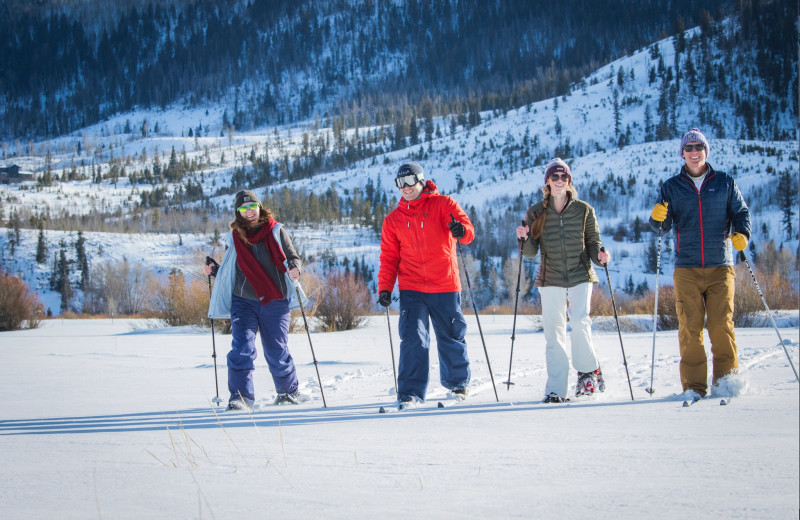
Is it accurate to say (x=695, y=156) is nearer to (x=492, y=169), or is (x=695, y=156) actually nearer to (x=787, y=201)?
(x=787, y=201)

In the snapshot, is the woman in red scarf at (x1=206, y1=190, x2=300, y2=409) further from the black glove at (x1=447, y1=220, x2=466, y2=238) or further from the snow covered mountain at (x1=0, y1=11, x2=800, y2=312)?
the snow covered mountain at (x1=0, y1=11, x2=800, y2=312)

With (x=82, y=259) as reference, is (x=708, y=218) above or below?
below

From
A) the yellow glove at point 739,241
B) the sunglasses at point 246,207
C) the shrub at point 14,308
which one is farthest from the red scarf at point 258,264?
the shrub at point 14,308

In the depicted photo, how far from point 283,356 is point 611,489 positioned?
308cm

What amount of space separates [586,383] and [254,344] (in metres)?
2.42

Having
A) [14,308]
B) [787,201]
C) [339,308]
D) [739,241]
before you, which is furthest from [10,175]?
[739,241]

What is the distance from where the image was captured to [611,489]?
2.04 metres

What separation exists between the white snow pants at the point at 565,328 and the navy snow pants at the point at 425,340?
1.99 ft

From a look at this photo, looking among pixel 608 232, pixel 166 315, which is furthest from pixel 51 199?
pixel 166 315

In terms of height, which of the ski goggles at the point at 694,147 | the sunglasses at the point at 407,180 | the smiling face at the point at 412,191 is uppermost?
the ski goggles at the point at 694,147

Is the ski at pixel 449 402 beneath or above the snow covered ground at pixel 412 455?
beneath

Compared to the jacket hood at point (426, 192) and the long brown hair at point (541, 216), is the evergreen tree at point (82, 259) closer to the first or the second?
the jacket hood at point (426, 192)

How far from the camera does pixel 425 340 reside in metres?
4.48

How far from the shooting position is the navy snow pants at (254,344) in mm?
4586
